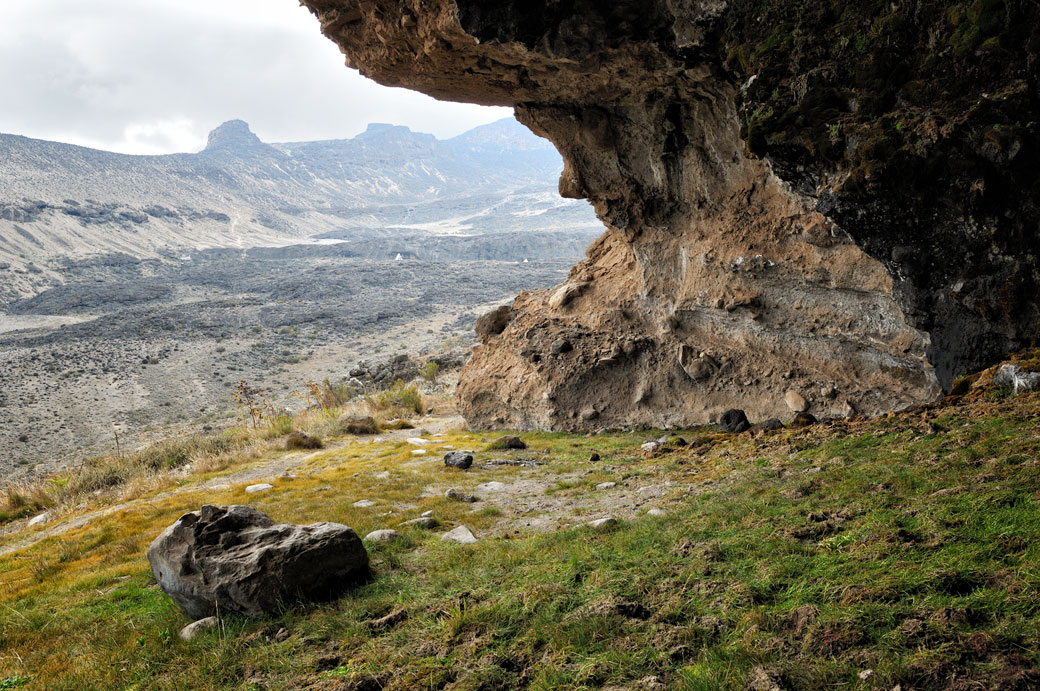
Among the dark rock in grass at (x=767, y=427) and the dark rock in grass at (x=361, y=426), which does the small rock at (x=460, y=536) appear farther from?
the dark rock in grass at (x=361, y=426)

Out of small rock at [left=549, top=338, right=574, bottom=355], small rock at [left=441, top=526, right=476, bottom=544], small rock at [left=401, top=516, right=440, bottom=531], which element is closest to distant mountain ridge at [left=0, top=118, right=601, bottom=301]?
small rock at [left=549, top=338, right=574, bottom=355]

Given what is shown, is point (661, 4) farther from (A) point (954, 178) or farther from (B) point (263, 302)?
(B) point (263, 302)

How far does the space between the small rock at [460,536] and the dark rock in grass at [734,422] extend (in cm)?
514

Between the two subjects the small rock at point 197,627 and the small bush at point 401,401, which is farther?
the small bush at point 401,401

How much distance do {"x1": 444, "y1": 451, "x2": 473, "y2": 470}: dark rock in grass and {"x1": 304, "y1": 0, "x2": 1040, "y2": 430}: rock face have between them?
3195mm

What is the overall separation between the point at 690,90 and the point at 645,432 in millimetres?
5931

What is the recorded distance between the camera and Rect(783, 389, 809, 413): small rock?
9836mm

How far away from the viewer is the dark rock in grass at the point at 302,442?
1381 cm

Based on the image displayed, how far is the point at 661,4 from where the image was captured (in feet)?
28.3

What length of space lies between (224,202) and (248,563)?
410 ft

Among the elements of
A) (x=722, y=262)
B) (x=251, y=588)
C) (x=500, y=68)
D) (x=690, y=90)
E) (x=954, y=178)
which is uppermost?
(x=500, y=68)

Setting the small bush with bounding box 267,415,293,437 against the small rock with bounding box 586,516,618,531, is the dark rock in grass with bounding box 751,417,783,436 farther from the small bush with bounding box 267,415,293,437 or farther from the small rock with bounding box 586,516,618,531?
the small bush with bounding box 267,415,293,437

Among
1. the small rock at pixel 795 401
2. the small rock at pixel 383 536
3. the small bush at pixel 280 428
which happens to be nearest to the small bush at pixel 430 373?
the small bush at pixel 280 428

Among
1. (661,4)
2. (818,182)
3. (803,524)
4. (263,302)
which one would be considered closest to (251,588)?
(803,524)
